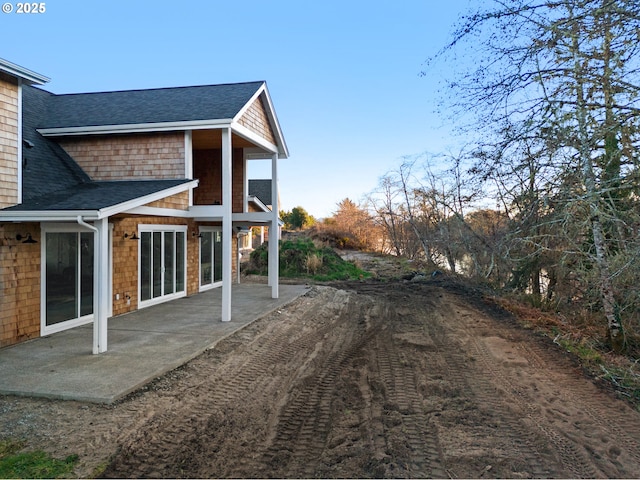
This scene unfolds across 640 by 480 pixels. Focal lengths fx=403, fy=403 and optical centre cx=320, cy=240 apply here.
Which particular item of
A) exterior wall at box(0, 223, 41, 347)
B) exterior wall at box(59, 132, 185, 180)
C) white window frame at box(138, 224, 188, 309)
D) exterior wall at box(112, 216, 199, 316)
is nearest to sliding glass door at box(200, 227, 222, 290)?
white window frame at box(138, 224, 188, 309)

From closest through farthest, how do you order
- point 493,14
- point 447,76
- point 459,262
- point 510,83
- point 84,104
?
point 493,14, point 510,83, point 447,76, point 84,104, point 459,262

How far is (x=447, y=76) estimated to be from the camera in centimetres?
585

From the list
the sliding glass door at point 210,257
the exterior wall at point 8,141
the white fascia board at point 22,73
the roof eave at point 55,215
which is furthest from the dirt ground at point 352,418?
the sliding glass door at point 210,257

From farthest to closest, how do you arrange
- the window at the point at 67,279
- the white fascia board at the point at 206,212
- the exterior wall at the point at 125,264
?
the white fascia board at the point at 206,212 → the exterior wall at the point at 125,264 → the window at the point at 67,279

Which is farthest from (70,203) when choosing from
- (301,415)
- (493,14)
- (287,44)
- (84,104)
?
(287,44)

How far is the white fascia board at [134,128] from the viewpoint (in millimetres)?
9320

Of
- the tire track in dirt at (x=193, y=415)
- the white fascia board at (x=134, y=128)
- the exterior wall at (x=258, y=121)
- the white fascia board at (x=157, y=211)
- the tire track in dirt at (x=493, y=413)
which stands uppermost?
the exterior wall at (x=258, y=121)

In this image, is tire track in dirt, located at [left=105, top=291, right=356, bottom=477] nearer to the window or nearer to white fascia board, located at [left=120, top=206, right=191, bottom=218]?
white fascia board, located at [left=120, top=206, right=191, bottom=218]

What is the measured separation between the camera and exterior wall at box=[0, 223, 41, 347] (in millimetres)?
6598

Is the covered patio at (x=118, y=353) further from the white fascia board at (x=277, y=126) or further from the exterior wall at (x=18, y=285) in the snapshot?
the white fascia board at (x=277, y=126)

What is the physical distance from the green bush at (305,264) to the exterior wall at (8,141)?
11678mm

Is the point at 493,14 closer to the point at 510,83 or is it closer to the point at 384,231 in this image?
the point at 510,83

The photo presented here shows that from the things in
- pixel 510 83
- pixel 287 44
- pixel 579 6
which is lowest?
pixel 510 83

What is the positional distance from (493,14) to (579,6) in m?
0.89
